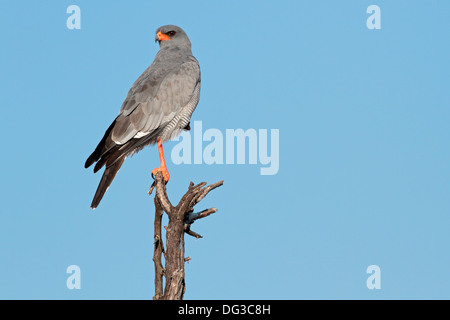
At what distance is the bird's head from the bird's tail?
12.0 ft

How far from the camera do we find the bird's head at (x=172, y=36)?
46.5 feet

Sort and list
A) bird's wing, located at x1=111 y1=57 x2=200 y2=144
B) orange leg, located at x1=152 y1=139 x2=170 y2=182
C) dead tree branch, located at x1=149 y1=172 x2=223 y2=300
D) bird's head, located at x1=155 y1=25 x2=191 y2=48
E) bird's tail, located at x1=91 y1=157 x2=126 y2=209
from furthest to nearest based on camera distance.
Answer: bird's head, located at x1=155 y1=25 x2=191 y2=48 → orange leg, located at x1=152 y1=139 x2=170 y2=182 → bird's wing, located at x1=111 y1=57 x2=200 y2=144 → bird's tail, located at x1=91 y1=157 x2=126 y2=209 → dead tree branch, located at x1=149 y1=172 x2=223 y2=300

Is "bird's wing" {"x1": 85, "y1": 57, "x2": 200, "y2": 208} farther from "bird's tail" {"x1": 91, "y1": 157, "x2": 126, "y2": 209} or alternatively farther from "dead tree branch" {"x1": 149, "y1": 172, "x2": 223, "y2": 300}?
"dead tree branch" {"x1": 149, "y1": 172, "x2": 223, "y2": 300}

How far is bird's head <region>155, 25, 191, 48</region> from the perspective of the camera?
14.2m

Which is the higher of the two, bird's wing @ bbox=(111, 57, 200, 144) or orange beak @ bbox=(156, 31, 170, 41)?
orange beak @ bbox=(156, 31, 170, 41)

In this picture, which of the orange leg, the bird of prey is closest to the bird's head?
the bird of prey

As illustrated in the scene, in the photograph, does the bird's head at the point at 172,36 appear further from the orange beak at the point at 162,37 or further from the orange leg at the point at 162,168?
the orange leg at the point at 162,168

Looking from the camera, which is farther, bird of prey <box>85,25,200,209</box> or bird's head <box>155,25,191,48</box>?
bird's head <box>155,25,191,48</box>

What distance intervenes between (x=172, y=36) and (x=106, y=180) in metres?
4.27

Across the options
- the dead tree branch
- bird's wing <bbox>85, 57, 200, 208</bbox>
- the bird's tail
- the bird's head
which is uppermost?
the bird's head

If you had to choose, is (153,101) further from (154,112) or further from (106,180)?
(106,180)

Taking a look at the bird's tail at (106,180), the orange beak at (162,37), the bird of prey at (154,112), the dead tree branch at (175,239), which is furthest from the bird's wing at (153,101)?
the dead tree branch at (175,239)
